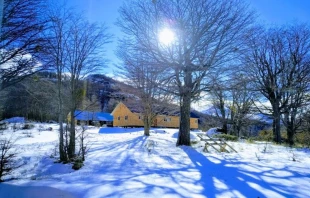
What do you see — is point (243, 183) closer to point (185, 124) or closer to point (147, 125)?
point (185, 124)

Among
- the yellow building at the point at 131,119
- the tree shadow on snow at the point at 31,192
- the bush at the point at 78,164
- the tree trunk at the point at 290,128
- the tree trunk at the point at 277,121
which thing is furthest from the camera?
the yellow building at the point at 131,119

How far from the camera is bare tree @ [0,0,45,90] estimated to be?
367 cm

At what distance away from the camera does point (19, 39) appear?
4059mm

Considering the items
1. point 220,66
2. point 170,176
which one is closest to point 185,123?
point 220,66

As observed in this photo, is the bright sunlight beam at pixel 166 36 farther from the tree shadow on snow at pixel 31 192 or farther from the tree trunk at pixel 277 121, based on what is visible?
the tree trunk at pixel 277 121

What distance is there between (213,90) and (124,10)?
5.80 metres

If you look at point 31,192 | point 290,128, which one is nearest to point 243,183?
point 31,192

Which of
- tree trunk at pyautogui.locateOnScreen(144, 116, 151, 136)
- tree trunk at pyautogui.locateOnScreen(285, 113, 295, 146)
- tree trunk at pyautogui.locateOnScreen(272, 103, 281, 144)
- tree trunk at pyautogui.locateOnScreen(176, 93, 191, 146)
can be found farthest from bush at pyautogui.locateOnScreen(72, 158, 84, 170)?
tree trunk at pyautogui.locateOnScreen(285, 113, 295, 146)

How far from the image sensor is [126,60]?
11195mm

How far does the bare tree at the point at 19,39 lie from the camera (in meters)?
3.67

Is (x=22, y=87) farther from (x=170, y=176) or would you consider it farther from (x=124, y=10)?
(x=124, y=10)

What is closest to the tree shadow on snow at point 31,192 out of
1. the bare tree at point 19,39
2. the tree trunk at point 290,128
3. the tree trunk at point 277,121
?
the bare tree at point 19,39

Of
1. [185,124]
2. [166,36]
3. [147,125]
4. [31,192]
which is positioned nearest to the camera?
[31,192]

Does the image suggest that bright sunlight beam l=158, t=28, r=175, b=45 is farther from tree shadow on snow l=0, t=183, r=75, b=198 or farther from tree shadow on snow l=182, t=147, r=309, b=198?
tree shadow on snow l=0, t=183, r=75, b=198
